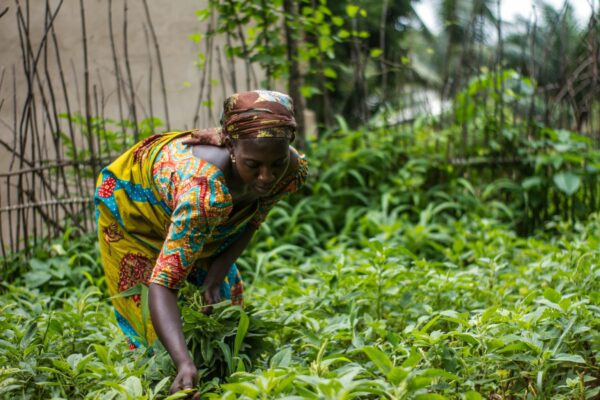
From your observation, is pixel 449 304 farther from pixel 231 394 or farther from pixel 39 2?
pixel 39 2

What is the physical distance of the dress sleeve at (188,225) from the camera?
2059 mm

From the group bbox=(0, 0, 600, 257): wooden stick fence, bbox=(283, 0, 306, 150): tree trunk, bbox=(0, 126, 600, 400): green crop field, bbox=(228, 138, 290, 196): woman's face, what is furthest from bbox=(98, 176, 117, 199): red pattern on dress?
bbox=(283, 0, 306, 150): tree trunk

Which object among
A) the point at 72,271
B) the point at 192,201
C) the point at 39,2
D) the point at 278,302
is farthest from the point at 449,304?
the point at 39,2

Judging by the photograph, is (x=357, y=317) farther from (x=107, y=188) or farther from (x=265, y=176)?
(x=107, y=188)

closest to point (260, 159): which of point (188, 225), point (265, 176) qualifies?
point (265, 176)

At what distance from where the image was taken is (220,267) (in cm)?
264

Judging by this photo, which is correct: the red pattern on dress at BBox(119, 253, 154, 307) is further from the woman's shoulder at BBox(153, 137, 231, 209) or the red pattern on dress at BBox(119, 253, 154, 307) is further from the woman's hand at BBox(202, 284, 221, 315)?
the woman's shoulder at BBox(153, 137, 231, 209)

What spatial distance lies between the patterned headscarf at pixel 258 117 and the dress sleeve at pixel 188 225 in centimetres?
18

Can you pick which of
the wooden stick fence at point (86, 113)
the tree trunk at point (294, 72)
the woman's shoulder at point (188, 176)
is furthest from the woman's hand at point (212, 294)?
the tree trunk at point (294, 72)

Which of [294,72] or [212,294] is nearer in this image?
[212,294]

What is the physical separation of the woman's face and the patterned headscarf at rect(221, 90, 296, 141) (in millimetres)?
21

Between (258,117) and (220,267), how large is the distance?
73 centimetres

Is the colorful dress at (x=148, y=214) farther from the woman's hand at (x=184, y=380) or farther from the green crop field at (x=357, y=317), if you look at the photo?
the woman's hand at (x=184, y=380)

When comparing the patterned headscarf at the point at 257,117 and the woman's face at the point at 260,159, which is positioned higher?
the patterned headscarf at the point at 257,117
